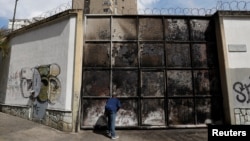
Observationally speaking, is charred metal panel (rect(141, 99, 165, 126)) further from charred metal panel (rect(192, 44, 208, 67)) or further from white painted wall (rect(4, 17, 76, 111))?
white painted wall (rect(4, 17, 76, 111))

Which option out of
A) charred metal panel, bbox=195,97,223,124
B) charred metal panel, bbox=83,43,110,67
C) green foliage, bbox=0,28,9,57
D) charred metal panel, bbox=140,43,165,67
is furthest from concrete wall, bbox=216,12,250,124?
green foliage, bbox=0,28,9,57

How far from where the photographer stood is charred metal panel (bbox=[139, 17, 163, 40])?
9356 millimetres

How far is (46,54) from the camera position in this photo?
9.48 metres

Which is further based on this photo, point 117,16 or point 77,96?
point 117,16

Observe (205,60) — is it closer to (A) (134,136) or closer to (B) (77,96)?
(A) (134,136)

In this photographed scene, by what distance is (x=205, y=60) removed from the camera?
9312 mm

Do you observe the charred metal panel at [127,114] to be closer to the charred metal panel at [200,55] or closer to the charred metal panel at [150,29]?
the charred metal panel at [150,29]

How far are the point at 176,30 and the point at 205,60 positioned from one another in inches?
63.5

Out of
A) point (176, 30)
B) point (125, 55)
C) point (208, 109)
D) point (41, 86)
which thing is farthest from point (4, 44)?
point (208, 109)

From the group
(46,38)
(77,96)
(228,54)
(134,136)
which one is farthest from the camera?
(46,38)

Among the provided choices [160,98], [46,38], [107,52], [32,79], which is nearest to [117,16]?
[107,52]

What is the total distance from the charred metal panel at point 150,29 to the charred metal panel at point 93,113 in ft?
9.75

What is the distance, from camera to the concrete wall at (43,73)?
28.3 ft

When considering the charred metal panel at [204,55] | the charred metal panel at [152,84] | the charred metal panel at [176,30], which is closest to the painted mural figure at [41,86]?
the charred metal panel at [152,84]
